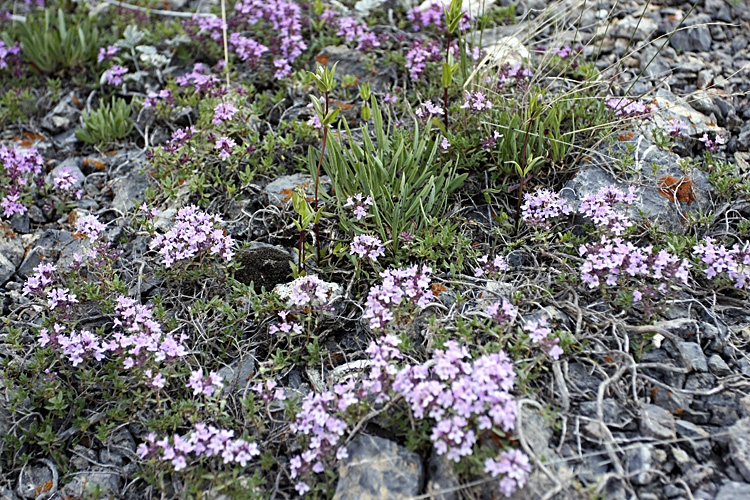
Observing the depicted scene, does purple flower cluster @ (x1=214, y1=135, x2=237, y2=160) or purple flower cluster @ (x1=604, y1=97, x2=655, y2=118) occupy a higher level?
purple flower cluster @ (x1=604, y1=97, x2=655, y2=118)

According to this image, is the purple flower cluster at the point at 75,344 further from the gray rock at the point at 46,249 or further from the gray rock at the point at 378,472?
the gray rock at the point at 378,472

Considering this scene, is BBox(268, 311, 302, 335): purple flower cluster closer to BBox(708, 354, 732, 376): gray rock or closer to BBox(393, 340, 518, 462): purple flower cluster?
BBox(393, 340, 518, 462): purple flower cluster

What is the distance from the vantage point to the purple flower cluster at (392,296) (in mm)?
3041

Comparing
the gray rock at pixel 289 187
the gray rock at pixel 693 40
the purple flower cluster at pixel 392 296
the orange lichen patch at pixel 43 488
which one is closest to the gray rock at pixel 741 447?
the purple flower cluster at pixel 392 296

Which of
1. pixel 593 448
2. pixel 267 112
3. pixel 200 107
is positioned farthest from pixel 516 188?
pixel 200 107

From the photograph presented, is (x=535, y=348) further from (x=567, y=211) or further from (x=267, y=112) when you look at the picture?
(x=267, y=112)

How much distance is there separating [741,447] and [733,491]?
20 centimetres

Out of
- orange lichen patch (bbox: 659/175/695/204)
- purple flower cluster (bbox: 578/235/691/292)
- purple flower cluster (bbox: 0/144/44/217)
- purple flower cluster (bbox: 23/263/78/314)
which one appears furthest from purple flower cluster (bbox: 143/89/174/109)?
orange lichen patch (bbox: 659/175/695/204)

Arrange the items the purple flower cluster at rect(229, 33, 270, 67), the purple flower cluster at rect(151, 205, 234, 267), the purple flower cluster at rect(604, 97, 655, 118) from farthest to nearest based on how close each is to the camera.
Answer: the purple flower cluster at rect(229, 33, 270, 67) < the purple flower cluster at rect(604, 97, 655, 118) < the purple flower cluster at rect(151, 205, 234, 267)

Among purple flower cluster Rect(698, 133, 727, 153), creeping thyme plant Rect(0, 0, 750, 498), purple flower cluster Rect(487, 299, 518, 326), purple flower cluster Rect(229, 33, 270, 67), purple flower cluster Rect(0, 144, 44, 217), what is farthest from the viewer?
purple flower cluster Rect(229, 33, 270, 67)

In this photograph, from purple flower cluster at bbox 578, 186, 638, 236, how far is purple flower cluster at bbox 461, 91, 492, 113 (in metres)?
1.01

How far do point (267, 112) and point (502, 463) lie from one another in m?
3.57

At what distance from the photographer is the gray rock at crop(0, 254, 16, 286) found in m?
3.94

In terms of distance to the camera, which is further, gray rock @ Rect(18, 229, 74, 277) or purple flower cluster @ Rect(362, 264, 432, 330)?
gray rock @ Rect(18, 229, 74, 277)
